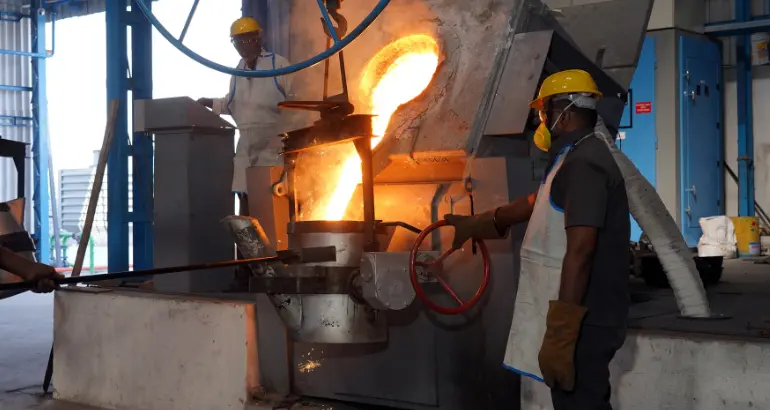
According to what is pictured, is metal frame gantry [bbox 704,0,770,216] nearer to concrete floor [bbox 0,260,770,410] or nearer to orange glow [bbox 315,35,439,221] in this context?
concrete floor [bbox 0,260,770,410]

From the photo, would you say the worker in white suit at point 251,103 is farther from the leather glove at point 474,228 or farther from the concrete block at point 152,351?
the leather glove at point 474,228

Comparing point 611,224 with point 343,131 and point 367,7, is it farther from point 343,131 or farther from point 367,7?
point 367,7

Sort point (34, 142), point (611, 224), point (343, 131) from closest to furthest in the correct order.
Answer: point (611, 224)
point (343, 131)
point (34, 142)

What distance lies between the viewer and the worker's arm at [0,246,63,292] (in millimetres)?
3100

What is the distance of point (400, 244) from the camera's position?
3.63 meters

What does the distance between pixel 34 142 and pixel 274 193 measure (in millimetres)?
12304

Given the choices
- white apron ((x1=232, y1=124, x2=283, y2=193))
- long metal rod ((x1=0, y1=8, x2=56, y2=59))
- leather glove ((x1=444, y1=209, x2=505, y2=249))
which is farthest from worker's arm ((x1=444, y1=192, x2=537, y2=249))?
long metal rod ((x1=0, y1=8, x2=56, y2=59))

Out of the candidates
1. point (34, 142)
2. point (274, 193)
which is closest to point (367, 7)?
point (274, 193)

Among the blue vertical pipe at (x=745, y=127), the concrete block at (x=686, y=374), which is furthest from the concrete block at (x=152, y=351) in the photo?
the blue vertical pipe at (x=745, y=127)

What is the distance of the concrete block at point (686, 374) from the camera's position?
2.82m

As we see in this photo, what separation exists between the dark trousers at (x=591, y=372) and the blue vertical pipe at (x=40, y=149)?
13701 mm

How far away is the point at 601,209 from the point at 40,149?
46.0 feet

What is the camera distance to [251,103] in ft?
16.5

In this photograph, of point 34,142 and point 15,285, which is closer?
point 15,285
